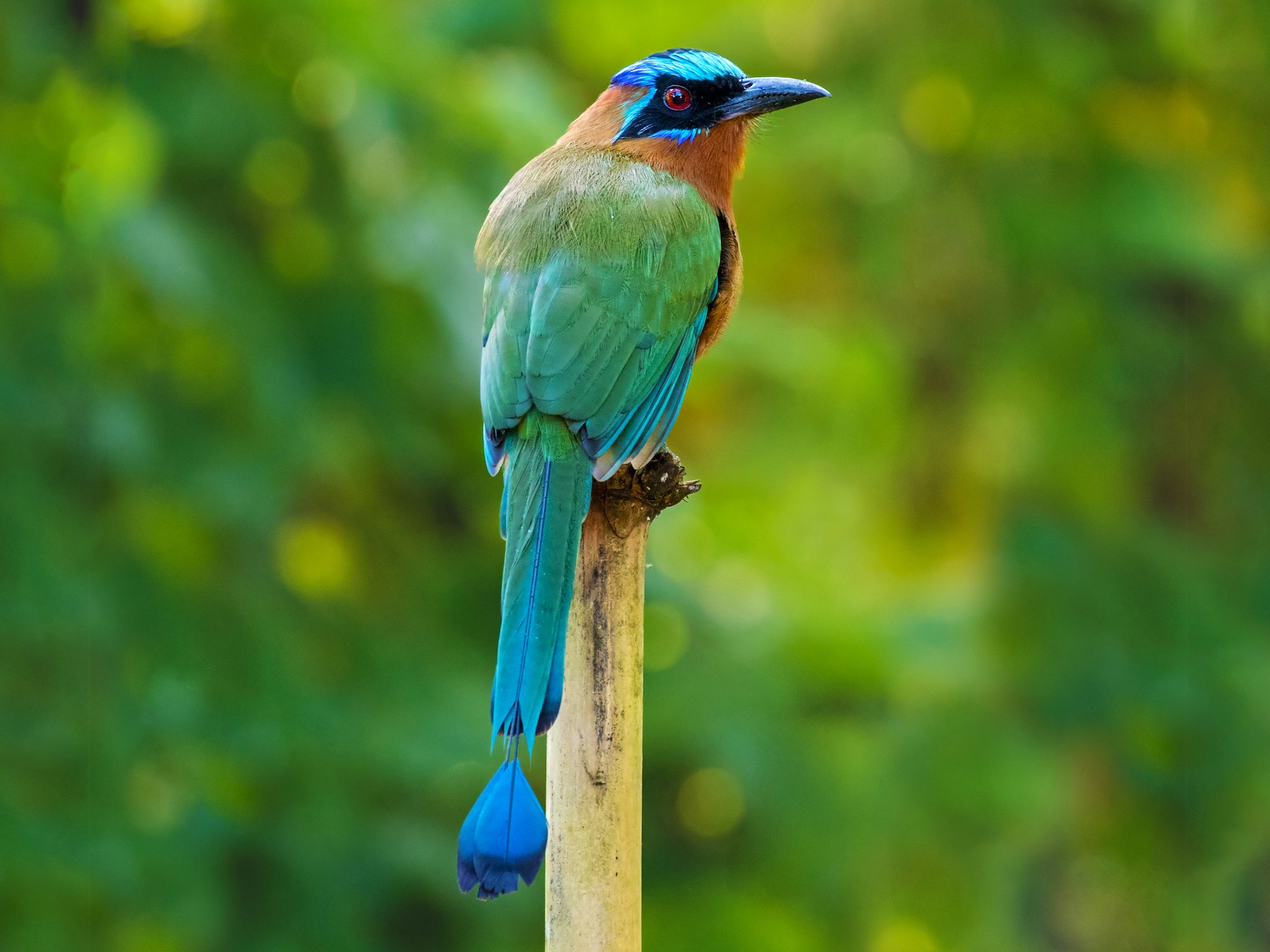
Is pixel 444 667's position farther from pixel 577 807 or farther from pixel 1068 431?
pixel 1068 431

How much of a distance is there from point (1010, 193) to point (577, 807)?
3862mm

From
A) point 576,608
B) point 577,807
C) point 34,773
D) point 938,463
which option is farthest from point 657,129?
point 938,463

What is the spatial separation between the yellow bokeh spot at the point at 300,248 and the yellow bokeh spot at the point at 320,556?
82 cm

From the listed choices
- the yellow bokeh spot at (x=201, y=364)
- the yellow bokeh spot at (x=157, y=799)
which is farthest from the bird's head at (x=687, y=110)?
the yellow bokeh spot at (x=157, y=799)

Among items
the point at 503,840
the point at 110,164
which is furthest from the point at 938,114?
the point at 503,840

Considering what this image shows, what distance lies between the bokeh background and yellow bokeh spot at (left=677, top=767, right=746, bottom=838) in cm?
1

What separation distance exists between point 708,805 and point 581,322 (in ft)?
7.24

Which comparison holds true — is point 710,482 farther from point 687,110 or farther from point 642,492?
point 642,492

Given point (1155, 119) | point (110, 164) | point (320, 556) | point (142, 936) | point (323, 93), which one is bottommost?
point (142, 936)

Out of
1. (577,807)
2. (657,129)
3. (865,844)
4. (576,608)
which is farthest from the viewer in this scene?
(865,844)

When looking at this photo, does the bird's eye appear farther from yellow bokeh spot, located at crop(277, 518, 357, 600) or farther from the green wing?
yellow bokeh spot, located at crop(277, 518, 357, 600)

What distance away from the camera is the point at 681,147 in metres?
3.13

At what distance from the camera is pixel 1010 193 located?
5.34 metres

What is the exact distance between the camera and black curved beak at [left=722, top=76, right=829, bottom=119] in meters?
3.13
